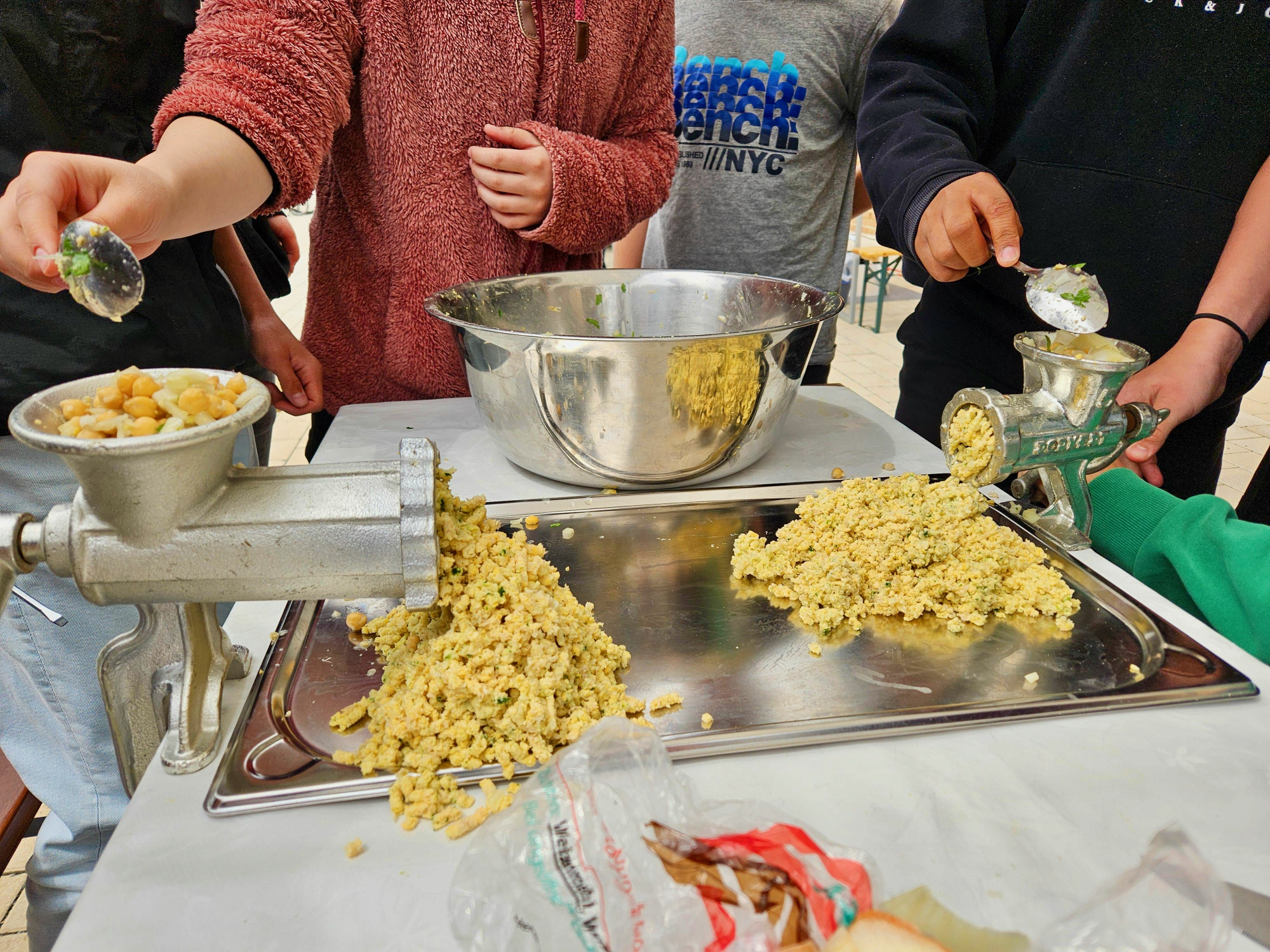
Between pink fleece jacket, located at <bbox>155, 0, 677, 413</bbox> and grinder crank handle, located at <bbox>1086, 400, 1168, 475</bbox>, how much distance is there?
0.80m

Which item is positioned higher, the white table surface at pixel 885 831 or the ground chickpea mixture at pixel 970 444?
the ground chickpea mixture at pixel 970 444

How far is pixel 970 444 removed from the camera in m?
0.92

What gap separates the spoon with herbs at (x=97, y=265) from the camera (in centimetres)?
54

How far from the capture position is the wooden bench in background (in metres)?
1.17

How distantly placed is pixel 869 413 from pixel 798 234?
0.72m

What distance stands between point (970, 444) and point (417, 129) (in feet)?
2.93

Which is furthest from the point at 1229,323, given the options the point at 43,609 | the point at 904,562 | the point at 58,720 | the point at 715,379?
the point at 58,720

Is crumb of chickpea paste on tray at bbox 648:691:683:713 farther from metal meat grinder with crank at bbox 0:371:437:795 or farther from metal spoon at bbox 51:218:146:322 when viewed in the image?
metal spoon at bbox 51:218:146:322

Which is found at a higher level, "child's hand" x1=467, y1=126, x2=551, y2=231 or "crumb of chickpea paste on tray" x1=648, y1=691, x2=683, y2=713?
"child's hand" x1=467, y1=126, x2=551, y2=231

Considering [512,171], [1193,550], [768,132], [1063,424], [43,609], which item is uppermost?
[768,132]

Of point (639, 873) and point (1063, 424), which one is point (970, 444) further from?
point (639, 873)

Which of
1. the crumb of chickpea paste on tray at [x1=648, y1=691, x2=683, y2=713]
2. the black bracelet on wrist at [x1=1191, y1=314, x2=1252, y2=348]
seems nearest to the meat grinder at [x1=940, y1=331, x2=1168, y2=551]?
the black bracelet on wrist at [x1=1191, y1=314, x2=1252, y2=348]

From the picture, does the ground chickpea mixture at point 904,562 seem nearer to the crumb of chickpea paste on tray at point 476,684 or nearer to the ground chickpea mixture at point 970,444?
the ground chickpea mixture at point 970,444

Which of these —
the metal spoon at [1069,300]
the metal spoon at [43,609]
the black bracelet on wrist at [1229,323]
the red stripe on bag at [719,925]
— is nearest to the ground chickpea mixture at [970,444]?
the metal spoon at [1069,300]
